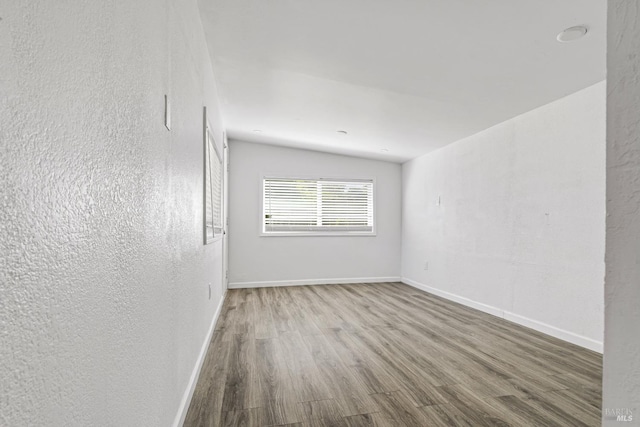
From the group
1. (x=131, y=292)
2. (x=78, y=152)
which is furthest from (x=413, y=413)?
(x=78, y=152)

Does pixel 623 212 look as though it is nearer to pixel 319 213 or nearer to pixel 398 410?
pixel 398 410

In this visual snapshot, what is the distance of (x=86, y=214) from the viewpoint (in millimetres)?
664

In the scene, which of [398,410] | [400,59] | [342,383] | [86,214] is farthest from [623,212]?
[400,59]

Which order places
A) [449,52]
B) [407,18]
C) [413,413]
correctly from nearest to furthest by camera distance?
[413,413] < [407,18] < [449,52]

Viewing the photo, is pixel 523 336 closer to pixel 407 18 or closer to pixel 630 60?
pixel 407 18

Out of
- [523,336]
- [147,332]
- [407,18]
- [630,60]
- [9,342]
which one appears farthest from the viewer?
[523,336]

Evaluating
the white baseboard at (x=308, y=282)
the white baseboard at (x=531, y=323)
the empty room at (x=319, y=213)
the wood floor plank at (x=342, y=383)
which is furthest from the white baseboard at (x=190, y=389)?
the white baseboard at (x=531, y=323)

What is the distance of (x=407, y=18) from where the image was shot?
6.30 feet

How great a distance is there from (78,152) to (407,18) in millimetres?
1948

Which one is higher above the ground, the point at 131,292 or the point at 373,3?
the point at 373,3

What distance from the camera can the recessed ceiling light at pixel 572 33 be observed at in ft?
6.27

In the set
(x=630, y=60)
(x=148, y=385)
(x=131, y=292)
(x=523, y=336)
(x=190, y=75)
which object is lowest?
(x=523, y=336)

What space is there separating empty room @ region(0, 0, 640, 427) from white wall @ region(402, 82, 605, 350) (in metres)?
0.03

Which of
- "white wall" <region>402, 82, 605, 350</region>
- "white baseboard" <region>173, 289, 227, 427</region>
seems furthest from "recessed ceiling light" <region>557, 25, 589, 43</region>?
"white baseboard" <region>173, 289, 227, 427</region>
